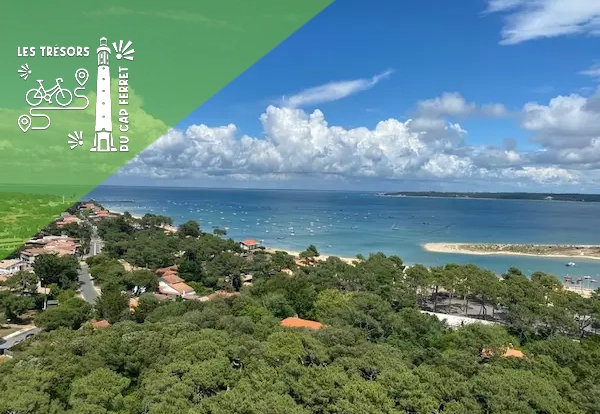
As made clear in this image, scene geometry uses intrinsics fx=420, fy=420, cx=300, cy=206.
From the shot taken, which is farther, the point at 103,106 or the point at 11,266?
the point at 11,266

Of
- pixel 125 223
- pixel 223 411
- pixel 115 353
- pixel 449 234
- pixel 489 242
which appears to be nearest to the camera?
pixel 223 411

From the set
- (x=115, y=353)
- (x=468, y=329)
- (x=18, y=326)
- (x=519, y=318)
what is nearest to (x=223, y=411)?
(x=115, y=353)

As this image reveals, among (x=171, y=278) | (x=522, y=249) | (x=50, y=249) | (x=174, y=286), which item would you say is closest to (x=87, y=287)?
(x=171, y=278)

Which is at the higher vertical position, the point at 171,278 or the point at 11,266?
the point at 171,278

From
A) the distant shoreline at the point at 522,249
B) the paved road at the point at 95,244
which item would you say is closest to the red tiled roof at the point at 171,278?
the paved road at the point at 95,244

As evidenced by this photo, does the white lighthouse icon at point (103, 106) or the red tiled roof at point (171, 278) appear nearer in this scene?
the white lighthouse icon at point (103, 106)

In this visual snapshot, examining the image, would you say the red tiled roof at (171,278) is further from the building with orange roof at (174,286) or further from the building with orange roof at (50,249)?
the building with orange roof at (50,249)

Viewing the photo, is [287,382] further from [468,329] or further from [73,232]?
[73,232]

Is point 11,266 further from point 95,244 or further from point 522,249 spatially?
point 522,249
